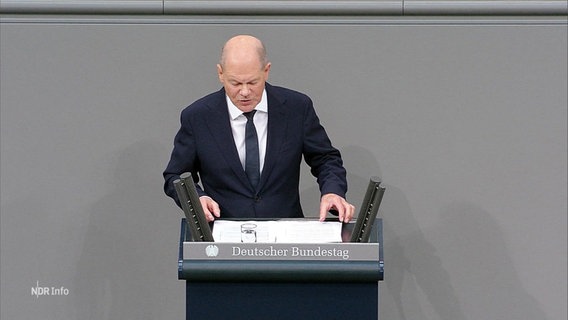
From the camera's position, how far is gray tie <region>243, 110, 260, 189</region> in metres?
4.32

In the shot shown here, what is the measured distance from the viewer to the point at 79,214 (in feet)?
17.4

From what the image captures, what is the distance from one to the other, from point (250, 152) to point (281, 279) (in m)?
0.69

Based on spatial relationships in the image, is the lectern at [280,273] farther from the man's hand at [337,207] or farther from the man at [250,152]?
the man at [250,152]

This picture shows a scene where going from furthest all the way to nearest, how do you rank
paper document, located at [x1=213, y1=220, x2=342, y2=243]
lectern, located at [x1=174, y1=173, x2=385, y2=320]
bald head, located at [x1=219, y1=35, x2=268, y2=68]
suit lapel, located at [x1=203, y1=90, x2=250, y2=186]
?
suit lapel, located at [x1=203, y1=90, x2=250, y2=186] < bald head, located at [x1=219, y1=35, x2=268, y2=68] < paper document, located at [x1=213, y1=220, x2=342, y2=243] < lectern, located at [x1=174, y1=173, x2=385, y2=320]

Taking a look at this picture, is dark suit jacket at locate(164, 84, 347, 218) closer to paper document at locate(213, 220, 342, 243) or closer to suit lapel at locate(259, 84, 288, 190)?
suit lapel at locate(259, 84, 288, 190)

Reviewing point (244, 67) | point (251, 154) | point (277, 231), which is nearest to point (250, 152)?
point (251, 154)

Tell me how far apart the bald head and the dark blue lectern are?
0.60 meters

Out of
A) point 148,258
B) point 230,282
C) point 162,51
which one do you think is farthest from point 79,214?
point 230,282

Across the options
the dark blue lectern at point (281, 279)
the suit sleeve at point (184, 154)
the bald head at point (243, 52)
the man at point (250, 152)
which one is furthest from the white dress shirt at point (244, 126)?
the dark blue lectern at point (281, 279)

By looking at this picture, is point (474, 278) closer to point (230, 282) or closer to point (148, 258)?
point (148, 258)

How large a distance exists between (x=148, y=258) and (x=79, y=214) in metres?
0.34

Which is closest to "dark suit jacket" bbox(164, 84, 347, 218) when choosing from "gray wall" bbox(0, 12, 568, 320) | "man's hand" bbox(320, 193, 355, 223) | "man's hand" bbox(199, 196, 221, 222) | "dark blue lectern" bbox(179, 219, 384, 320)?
"man's hand" bbox(320, 193, 355, 223)

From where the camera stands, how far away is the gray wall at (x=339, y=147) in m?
5.21

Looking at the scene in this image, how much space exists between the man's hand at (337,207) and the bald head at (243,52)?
0.49m
